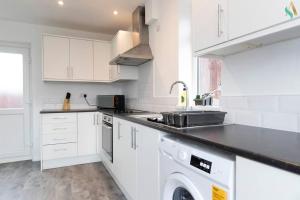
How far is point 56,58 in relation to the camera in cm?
348

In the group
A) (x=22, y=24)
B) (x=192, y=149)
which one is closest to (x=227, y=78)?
(x=192, y=149)

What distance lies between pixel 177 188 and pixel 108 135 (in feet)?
5.64

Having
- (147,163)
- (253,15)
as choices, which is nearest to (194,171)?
(147,163)

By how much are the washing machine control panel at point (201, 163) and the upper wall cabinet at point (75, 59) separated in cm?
310

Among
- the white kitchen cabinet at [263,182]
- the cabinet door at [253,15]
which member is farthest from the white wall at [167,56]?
the white kitchen cabinet at [263,182]

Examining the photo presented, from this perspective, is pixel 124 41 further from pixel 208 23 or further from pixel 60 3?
pixel 208 23

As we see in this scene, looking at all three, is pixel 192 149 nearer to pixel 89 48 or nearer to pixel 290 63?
pixel 290 63

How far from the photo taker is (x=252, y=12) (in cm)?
109

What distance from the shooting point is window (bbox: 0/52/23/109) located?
3.55m

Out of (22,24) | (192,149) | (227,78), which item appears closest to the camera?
(192,149)

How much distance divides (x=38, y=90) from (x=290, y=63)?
377 cm

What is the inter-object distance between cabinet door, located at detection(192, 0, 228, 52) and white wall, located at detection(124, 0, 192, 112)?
0.67m

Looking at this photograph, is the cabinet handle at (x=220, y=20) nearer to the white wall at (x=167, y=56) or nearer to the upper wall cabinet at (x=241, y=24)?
the upper wall cabinet at (x=241, y=24)

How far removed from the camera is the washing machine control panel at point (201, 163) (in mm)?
919
